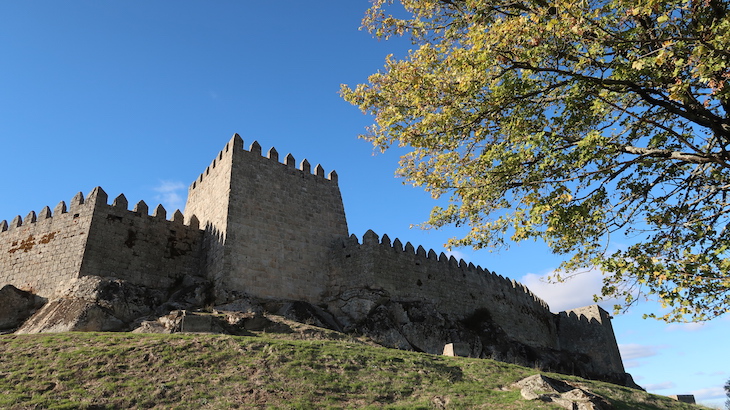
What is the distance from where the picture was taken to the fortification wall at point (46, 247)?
20.2 m

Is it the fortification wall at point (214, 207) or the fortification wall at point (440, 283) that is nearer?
the fortification wall at point (214, 207)

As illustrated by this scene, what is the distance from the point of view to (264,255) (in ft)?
72.6

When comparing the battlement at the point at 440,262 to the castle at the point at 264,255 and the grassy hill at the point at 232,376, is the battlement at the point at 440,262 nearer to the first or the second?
the castle at the point at 264,255

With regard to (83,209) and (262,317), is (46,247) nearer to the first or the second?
(83,209)

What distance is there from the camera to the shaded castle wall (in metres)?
21.4

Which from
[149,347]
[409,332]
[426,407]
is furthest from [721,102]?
[409,332]

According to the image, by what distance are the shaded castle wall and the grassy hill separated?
619 centimetres

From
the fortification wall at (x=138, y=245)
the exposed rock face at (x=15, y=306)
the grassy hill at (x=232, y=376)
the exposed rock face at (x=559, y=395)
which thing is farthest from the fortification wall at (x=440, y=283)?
the exposed rock face at (x=15, y=306)

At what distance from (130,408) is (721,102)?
511 inches

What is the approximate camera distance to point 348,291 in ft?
76.5

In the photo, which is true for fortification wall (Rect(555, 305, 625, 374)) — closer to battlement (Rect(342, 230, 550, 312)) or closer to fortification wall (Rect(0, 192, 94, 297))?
battlement (Rect(342, 230, 550, 312))

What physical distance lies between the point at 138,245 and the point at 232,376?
39.0 feet

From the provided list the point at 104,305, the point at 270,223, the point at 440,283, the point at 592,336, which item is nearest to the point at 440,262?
the point at 440,283

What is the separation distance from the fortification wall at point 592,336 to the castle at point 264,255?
20.4 ft
